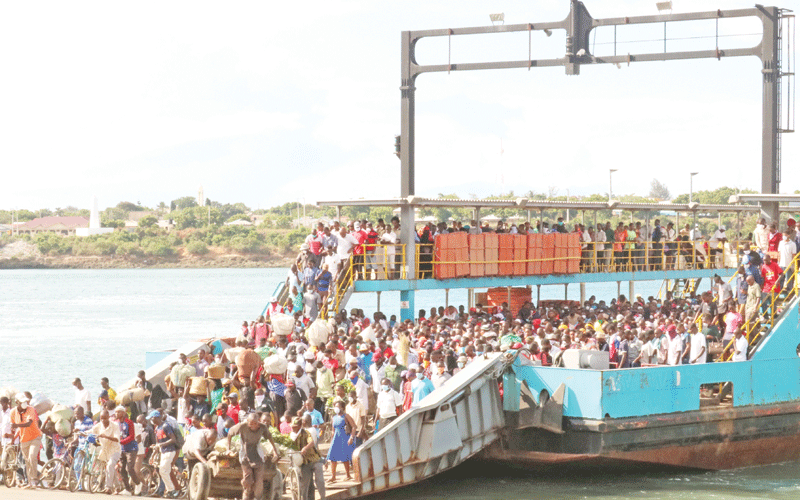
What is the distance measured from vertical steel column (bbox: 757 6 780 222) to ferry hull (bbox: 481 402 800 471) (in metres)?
5.68

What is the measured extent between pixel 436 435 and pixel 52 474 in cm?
604

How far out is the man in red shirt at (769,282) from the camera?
19484 millimetres

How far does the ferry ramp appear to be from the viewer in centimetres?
1480

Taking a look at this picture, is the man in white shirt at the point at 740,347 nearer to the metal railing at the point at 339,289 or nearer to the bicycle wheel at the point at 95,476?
the metal railing at the point at 339,289

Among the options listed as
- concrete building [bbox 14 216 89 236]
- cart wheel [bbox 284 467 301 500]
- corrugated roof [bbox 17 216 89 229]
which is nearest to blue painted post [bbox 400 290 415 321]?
cart wheel [bbox 284 467 301 500]

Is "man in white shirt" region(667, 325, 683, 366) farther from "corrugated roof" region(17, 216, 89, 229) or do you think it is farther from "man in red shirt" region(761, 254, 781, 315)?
"corrugated roof" region(17, 216, 89, 229)

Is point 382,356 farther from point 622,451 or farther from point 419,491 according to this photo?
point 622,451

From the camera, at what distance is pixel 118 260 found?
134 m

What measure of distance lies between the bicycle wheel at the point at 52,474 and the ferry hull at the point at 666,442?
6937 millimetres

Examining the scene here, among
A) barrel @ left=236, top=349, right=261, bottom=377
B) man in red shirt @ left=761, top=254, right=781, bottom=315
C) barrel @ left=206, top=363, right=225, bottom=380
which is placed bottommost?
barrel @ left=206, top=363, right=225, bottom=380

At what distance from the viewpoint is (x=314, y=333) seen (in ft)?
62.8

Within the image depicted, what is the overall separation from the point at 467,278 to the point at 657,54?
6.76 m

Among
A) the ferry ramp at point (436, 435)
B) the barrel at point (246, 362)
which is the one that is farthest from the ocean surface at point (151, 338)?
the barrel at point (246, 362)

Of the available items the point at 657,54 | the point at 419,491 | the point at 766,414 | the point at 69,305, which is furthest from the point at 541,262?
the point at 69,305
